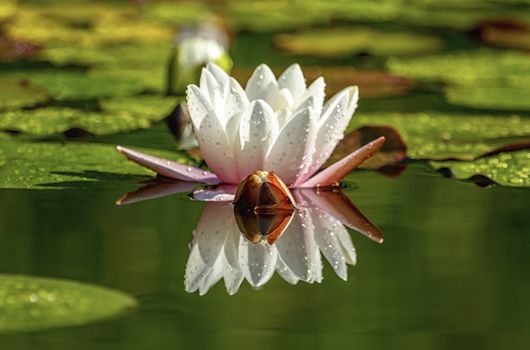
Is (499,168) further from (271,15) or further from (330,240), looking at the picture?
(271,15)

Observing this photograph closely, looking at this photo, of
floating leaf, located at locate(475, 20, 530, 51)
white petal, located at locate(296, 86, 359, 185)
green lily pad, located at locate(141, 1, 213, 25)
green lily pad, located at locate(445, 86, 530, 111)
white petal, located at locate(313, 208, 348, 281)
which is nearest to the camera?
white petal, located at locate(313, 208, 348, 281)

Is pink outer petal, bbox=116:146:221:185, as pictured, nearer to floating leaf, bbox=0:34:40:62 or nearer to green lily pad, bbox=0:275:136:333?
green lily pad, bbox=0:275:136:333

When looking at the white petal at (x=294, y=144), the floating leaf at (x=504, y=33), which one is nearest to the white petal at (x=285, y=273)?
the white petal at (x=294, y=144)

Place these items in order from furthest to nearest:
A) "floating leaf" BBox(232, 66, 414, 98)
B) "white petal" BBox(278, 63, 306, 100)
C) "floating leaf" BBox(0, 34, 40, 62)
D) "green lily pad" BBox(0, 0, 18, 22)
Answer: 1. "green lily pad" BBox(0, 0, 18, 22)
2. "floating leaf" BBox(0, 34, 40, 62)
3. "floating leaf" BBox(232, 66, 414, 98)
4. "white petal" BBox(278, 63, 306, 100)

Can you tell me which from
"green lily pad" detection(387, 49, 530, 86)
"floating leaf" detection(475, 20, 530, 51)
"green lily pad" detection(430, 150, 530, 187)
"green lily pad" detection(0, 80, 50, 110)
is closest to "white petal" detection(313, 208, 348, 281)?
"green lily pad" detection(430, 150, 530, 187)

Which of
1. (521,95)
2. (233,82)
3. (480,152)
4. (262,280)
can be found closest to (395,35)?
(521,95)

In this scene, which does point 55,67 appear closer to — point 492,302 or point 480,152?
point 480,152
